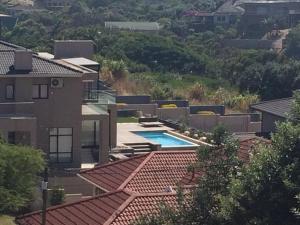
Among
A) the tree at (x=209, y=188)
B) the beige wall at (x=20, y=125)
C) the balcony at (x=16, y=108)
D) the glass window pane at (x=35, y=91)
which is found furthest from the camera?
the glass window pane at (x=35, y=91)

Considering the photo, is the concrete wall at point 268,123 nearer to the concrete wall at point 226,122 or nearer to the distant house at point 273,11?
the concrete wall at point 226,122

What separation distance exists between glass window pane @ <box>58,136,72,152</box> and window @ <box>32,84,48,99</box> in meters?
1.30

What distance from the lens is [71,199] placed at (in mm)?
22703

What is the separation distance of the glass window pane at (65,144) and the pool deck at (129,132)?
3947mm

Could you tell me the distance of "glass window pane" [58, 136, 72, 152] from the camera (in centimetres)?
2627

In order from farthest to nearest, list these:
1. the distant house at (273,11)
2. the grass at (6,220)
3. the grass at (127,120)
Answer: the distant house at (273,11) → the grass at (127,120) → the grass at (6,220)

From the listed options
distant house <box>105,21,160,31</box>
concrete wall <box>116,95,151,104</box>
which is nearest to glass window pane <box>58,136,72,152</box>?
concrete wall <box>116,95,151,104</box>

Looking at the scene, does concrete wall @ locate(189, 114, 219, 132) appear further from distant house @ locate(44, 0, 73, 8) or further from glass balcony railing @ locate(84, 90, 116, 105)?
distant house @ locate(44, 0, 73, 8)

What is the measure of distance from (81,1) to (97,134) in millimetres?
98612

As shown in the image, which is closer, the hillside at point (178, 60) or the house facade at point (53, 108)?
the house facade at point (53, 108)

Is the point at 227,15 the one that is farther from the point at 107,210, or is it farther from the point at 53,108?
the point at 107,210

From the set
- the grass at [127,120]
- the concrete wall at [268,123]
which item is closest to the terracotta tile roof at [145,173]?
the concrete wall at [268,123]

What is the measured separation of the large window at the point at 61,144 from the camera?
1031 inches

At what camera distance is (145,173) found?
18.8 metres
